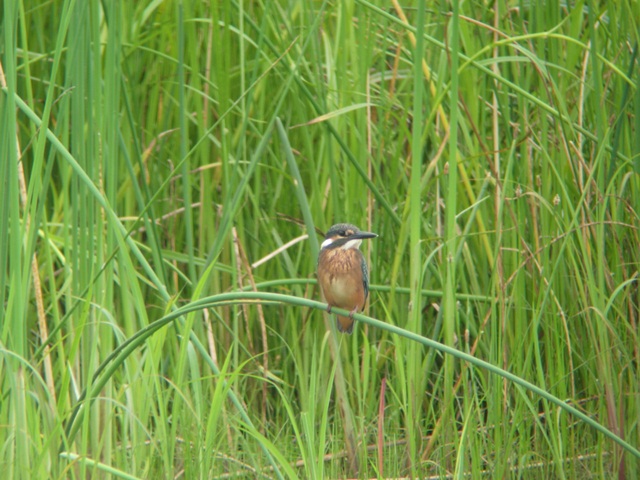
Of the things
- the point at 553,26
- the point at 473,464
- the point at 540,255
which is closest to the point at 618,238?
the point at 540,255

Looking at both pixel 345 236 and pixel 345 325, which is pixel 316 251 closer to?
pixel 345 236

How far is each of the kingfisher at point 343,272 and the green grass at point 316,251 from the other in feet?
0.20

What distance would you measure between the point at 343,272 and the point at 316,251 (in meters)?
0.17

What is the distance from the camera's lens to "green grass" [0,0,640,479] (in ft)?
7.73

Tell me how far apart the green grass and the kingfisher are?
60 mm

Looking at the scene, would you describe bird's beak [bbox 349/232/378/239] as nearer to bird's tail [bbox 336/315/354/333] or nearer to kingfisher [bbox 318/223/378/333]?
kingfisher [bbox 318/223/378/333]

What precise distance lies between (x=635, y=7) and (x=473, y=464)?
58.6 inches

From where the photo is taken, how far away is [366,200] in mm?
3262

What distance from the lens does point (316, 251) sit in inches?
112

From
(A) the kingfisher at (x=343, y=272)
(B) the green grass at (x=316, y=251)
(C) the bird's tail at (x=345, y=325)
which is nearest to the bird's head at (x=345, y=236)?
(A) the kingfisher at (x=343, y=272)

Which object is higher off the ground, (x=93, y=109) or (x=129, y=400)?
(x=93, y=109)

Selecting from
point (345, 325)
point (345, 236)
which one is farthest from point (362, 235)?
point (345, 325)

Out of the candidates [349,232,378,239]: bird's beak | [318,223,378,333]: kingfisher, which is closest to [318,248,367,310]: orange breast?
[318,223,378,333]: kingfisher

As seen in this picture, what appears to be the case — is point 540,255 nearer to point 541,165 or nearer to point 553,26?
point 541,165
